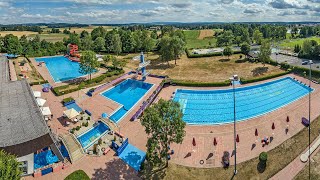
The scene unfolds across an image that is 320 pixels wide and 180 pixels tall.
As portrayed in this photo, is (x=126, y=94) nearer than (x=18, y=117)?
No

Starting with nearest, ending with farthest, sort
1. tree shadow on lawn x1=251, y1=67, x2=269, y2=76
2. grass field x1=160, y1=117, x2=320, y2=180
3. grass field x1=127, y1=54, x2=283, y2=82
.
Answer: grass field x1=160, y1=117, x2=320, y2=180 < grass field x1=127, y1=54, x2=283, y2=82 < tree shadow on lawn x1=251, y1=67, x2=269, y2=76

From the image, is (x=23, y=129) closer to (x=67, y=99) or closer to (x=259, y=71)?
(x=67, y=99)

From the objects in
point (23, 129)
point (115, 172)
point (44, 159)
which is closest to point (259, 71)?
point (115, 172)

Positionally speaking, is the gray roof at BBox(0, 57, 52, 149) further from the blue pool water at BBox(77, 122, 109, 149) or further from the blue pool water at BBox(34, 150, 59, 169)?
the blue pool water at BBox(77, 122, 109, 149)

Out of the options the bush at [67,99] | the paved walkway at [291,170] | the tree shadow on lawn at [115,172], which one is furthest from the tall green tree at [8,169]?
the paved walkway at [291,170]

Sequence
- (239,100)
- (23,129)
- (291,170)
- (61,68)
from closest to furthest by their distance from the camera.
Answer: (291,170), (23,129), (239,100), (61,68)

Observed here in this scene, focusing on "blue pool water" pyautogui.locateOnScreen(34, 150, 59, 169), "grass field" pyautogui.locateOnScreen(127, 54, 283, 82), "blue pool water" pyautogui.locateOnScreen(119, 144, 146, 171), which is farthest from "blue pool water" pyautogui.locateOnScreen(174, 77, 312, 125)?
"blue pool water" pyautogui.locateOnScreen(34, 150, 59, 169)

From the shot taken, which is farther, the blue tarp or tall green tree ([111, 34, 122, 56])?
tall green tree ([111, 34, 122, 56])
